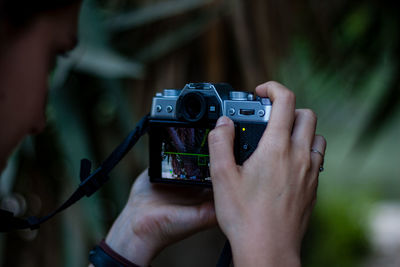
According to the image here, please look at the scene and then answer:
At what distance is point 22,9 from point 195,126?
0.34 metres

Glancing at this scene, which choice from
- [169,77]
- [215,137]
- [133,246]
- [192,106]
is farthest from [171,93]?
[169,77]

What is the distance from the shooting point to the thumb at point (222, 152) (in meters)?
0.63

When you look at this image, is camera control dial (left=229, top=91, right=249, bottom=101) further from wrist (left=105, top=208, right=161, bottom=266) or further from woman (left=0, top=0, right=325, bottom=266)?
wrist (left=105, top=208, right=161, bottom=266)

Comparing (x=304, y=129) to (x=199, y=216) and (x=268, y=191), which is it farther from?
(x=199, y=216)

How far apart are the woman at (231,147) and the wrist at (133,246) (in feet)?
0.40

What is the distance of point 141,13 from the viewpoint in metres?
1.69

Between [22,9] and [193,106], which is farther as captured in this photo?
[193,106]

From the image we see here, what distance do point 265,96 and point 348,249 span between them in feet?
7.53

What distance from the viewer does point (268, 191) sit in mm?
618

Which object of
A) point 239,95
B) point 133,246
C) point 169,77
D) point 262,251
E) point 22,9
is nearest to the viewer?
point 22,9

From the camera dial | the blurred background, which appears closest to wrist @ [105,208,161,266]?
the camera dial

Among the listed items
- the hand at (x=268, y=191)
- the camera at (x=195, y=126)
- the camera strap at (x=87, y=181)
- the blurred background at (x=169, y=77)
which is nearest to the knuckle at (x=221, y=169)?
the hand at (x=268, y=191)

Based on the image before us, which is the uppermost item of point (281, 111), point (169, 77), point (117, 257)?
point (169, 77)

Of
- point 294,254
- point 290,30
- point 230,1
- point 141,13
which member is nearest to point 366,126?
point 290,30
